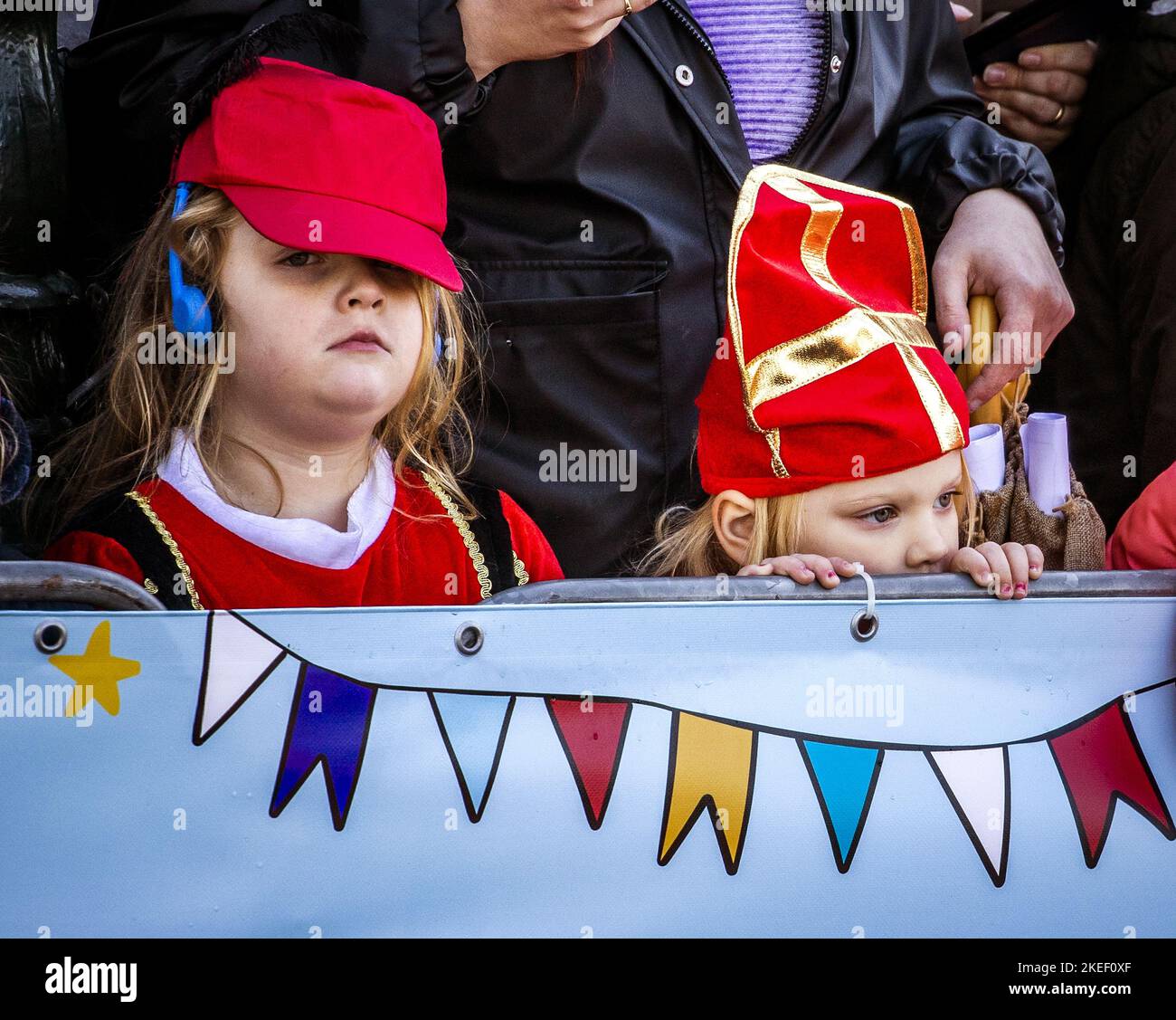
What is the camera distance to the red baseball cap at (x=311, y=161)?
1.72m

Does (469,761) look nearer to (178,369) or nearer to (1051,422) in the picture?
(178,369)

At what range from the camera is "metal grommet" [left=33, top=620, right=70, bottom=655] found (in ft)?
4.58

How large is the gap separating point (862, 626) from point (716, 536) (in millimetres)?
584

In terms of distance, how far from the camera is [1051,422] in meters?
2.16

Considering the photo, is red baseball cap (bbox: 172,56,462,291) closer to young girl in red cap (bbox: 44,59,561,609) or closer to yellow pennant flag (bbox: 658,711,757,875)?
young girl in red cap (bbox: 44,59,561,609)

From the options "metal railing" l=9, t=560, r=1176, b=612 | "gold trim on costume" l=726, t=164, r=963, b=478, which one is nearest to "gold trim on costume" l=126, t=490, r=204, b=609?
"metal railing" l=9, t=560, r=1176, b=612

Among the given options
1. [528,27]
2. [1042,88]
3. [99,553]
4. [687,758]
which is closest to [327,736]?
[687,758]

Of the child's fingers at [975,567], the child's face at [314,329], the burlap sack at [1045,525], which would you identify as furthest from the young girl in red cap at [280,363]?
the burlap sack at [1045,525]

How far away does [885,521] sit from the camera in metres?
1.95

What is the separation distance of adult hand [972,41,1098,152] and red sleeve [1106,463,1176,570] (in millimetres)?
1190

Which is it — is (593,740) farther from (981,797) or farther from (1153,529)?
(1153,529)

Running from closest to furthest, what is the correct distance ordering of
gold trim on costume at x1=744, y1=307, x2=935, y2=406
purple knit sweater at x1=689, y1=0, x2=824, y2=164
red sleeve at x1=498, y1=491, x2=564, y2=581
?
gold trim on costume at x1=744, y1=307, x2=935, y2=406 < red sleeve at x1=498, y1=491, x2=564, y2=581 < purple knit sweater at x1=689, y1=0, x2=824, y2=164

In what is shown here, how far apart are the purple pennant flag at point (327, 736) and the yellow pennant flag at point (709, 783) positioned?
33 cm

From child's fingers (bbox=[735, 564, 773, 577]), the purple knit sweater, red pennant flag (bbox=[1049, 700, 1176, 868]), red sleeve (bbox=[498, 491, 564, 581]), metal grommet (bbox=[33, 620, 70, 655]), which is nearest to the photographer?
metal grommet (bbox=[33, 620, 70, 655])
